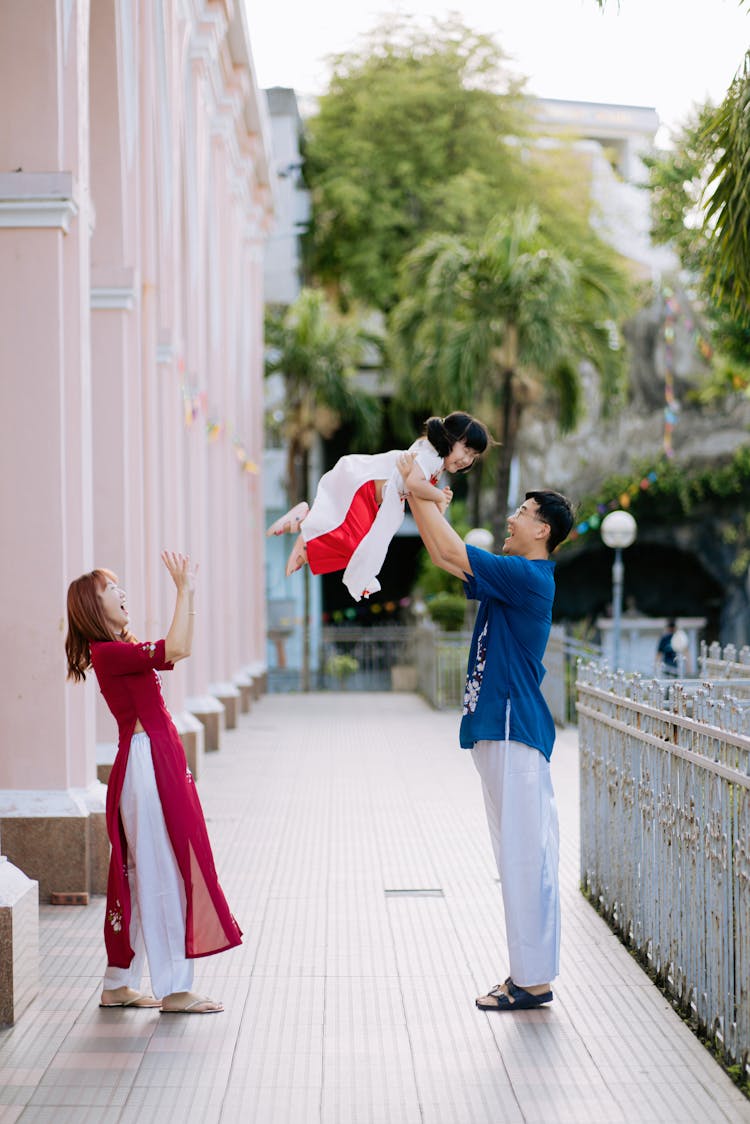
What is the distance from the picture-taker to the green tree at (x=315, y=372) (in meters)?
31.9

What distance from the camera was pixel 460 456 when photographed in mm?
5109

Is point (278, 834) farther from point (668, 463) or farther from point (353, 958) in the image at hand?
point (668, 463)

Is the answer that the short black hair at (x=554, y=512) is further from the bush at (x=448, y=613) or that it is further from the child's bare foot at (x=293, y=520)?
the bush at (x=448, y=613)

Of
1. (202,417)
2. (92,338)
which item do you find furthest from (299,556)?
(202,417)

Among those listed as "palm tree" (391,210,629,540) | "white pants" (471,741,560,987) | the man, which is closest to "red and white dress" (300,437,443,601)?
the man

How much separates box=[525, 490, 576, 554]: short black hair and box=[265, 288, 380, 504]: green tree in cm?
2648

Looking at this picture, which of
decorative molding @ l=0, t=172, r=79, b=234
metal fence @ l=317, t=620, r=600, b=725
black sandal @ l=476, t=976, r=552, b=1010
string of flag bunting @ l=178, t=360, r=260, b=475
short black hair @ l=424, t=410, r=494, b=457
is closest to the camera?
short black hair @ l=424, t=410, r=494, b=457

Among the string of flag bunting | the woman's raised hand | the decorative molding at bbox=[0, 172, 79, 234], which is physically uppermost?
the decorative molding at bbox=[0, 172, 79, 234]

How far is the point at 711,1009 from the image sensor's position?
5.15 meters

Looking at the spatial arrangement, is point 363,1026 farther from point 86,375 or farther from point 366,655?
point 366,655

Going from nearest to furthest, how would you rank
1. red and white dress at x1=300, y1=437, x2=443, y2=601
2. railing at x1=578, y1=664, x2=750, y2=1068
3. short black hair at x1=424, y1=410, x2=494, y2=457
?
railing at x1=578, y1=664, x2=750, y2=1068 < short black hair at x1=424, y1=410, x2=494, y2=457 < red and white dress at x1=300, y1=437, x2=443, y2=601

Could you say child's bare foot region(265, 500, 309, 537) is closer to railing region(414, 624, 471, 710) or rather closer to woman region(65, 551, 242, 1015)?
woman region(65, 551, 242, 1015)

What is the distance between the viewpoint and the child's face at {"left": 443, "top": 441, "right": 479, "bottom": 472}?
5105 mm

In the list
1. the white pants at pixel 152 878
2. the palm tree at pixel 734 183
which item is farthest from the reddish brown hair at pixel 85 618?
the palm tree at pixel 734 183
